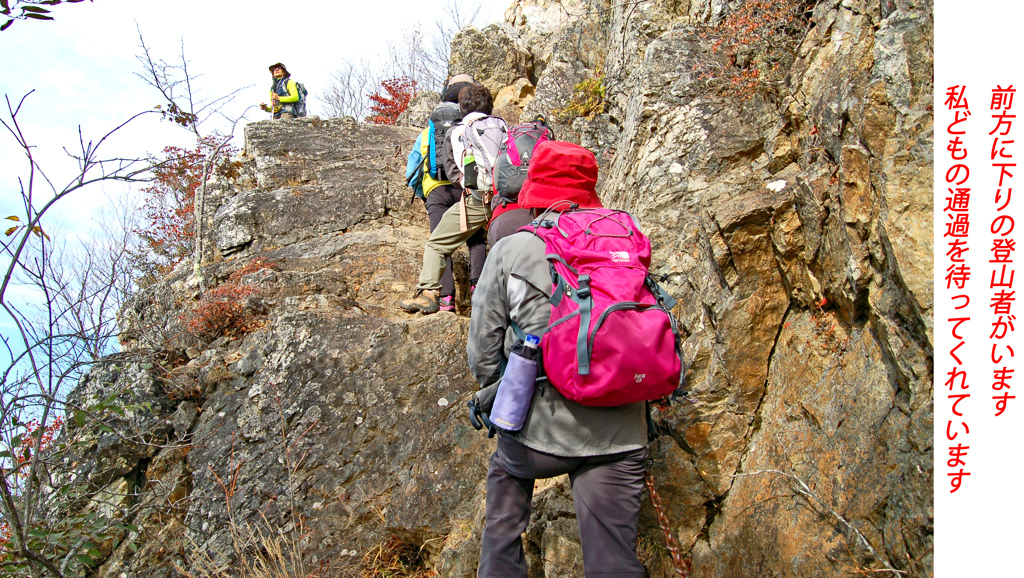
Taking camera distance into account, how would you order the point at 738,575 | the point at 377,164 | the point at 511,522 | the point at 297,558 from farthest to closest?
the point at 377,164
the point at 297,558
the point at 738,575
the point at 511,522

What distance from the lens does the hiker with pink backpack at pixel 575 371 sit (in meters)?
2.51

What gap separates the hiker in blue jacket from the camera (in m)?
2.62

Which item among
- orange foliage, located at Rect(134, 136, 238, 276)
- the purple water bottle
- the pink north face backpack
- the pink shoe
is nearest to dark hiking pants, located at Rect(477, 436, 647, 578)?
the purple water bottle

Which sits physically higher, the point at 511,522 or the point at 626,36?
the point at 626,36

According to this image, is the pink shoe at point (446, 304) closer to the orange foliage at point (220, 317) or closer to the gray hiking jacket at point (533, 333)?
the orange foliage at point (220, 317)

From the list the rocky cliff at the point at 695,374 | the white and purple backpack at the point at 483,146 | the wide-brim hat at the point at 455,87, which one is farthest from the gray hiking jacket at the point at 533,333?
the wide-brim hat at the point at 455,87

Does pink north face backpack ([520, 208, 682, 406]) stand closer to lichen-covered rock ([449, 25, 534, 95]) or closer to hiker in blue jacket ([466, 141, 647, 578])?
hiker in blue jacket ([466, 141, 647, 578])

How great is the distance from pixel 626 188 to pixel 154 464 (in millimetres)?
4990

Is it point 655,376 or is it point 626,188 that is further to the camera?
point 626,188

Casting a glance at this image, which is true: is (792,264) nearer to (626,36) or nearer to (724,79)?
(724,79)

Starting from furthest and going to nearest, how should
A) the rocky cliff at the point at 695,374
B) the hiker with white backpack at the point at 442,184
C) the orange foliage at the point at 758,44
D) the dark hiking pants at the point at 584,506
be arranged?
the hiker with white backpack at the point at 442,184 < the orange foliage at the point at 758,44 < the rocky cliff at the point at 695,374 < the dark hiking pants at the point at 584,506

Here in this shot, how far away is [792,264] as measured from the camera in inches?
149

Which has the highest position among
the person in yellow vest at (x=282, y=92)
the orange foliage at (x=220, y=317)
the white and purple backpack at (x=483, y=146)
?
the person in yellow vest at (x=282, y=92)

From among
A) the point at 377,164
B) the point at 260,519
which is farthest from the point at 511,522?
the point at 377,164
